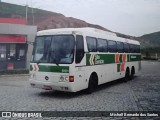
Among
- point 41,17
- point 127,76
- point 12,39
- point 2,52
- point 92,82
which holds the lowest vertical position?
point 127,76

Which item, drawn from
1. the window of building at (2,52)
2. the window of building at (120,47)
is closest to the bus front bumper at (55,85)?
the window of building at (120,47)

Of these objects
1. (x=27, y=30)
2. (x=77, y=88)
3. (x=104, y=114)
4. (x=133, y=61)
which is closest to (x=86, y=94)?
(x=77, y=88)

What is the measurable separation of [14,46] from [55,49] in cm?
2032

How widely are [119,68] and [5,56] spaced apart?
16.4 m

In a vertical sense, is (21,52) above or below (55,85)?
above

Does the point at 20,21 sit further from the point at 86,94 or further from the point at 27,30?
the point at 86,94

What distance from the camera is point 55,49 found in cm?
1198

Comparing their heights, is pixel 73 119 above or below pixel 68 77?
below

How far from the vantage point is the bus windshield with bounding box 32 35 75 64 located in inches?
461

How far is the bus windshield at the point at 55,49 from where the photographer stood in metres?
11.7

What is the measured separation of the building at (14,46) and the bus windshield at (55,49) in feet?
55.5

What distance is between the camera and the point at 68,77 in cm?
1148

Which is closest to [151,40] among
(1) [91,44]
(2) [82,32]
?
(1) [91,44]

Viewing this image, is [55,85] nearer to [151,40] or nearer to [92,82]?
[92,82]
